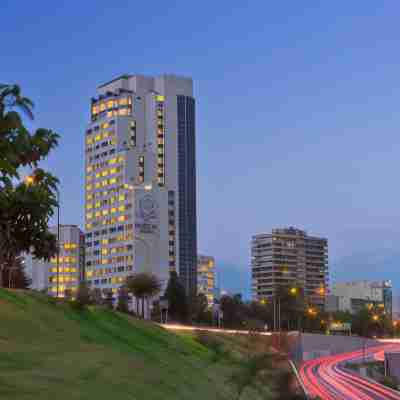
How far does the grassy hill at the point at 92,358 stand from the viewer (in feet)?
96.7

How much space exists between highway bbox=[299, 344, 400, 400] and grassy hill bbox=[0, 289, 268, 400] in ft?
53.3

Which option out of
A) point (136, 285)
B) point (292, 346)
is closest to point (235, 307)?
point (292, 346)

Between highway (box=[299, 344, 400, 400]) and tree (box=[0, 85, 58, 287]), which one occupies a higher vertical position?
tree (box=[0, 85, 58, 287])

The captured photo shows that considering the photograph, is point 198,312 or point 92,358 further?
point 198,312

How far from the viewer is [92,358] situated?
38094 millimetres

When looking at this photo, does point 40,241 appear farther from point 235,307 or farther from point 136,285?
point 235,307

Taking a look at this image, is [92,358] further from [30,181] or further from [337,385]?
[337,385]

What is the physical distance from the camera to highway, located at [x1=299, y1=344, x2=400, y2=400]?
78812mm

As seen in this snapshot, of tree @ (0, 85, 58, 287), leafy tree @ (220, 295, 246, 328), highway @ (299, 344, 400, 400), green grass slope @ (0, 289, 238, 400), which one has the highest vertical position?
tree @ (0, 85, 58, 287)

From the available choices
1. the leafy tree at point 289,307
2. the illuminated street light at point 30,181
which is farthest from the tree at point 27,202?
the leafy tree at point 289,307

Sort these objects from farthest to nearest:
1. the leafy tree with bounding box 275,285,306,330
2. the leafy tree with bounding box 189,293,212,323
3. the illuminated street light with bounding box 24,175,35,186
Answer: the leafy tree with bounding box 275,285,306,330 < the leafy tree with bounding box 189,293,212,323 < the illuminated street light with bounding box 24,175,35,186

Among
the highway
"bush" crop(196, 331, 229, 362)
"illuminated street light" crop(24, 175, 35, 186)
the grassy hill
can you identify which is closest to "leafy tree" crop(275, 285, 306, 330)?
the highway

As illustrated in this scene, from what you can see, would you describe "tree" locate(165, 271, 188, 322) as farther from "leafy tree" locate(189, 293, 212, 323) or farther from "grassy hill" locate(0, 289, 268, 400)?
"grassy hill" locate(0, 289, 268, 400)

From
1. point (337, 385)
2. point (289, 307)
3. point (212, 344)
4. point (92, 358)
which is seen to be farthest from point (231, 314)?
point (92, 358)
